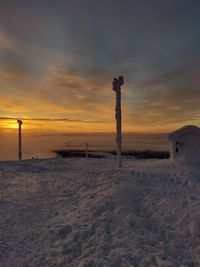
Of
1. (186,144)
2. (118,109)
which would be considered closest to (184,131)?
(186,144)

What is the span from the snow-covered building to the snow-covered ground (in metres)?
4.72

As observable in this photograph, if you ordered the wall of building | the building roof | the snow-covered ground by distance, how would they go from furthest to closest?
the building roof
the wall of building
the snow-covered ground

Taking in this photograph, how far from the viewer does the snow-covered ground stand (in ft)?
27.4

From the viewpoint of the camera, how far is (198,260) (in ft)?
27.0

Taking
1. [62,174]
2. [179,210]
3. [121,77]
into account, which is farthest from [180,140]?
[179,210]

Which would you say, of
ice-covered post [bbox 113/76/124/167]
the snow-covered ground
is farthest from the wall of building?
the snow-covered ground

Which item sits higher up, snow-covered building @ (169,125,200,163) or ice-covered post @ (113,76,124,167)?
ice-covered post @ (113,76,124,167)

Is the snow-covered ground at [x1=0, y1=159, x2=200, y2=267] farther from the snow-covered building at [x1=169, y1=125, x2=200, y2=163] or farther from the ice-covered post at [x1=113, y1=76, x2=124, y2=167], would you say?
the ice-covered post at [x1=113, y1=76, x2=124, y2=167]

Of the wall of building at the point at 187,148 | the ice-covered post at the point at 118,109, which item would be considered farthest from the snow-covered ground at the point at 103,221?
the ice-covered post at the point at 118,109

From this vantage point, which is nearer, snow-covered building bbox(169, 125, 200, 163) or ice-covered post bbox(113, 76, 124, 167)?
snow-covered building bbox(169, 125, 200, 163)

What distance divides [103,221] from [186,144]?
12.5 meters

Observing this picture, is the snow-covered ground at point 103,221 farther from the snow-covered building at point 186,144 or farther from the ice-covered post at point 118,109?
the ice-covered post at point 118,109

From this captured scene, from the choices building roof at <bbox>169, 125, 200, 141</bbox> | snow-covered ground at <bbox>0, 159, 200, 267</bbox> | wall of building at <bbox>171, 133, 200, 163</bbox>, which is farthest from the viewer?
building roof at <bbox>169, 125, 200, 141</bbox>

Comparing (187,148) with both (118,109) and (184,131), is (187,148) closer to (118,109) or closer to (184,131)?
(184,131)
